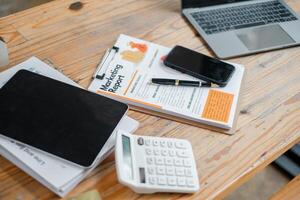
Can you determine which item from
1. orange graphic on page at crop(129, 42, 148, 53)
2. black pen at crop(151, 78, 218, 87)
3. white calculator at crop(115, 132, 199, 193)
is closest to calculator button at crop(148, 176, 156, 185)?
white calculator at crop(115, 132, 199, 193)

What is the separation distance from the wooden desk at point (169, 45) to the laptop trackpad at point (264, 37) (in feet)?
0.09

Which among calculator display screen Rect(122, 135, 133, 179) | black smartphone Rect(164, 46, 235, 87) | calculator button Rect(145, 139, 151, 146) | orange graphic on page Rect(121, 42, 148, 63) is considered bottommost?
orange graphic on page Rect(121, 42, 148, 63)

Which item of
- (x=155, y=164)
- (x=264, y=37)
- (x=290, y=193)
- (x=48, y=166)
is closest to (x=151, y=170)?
(x=155, y=164)

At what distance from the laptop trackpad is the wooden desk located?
0.09 ft

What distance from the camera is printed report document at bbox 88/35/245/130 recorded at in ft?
2.62

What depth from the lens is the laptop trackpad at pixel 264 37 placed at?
985mm

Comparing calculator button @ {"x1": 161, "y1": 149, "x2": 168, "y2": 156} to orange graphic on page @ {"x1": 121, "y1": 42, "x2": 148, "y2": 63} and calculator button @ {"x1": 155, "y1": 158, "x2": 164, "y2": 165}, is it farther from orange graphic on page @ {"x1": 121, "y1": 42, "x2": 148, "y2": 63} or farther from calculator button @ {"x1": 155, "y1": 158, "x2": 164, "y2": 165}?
orange graphic on page @ {"x1": 121, "y1": 42, "x2": 148, "y2": 63}

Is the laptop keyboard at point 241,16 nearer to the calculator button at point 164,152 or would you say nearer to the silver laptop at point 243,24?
the silver laptop at point 243,24

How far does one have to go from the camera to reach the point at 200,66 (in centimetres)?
89

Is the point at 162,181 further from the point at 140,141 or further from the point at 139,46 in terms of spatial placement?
the point at 139,46

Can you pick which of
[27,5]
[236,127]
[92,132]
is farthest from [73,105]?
[27,5]

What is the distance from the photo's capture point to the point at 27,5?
2135mm

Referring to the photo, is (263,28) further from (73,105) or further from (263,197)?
(263,197)

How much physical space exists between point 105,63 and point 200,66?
0.22 m
